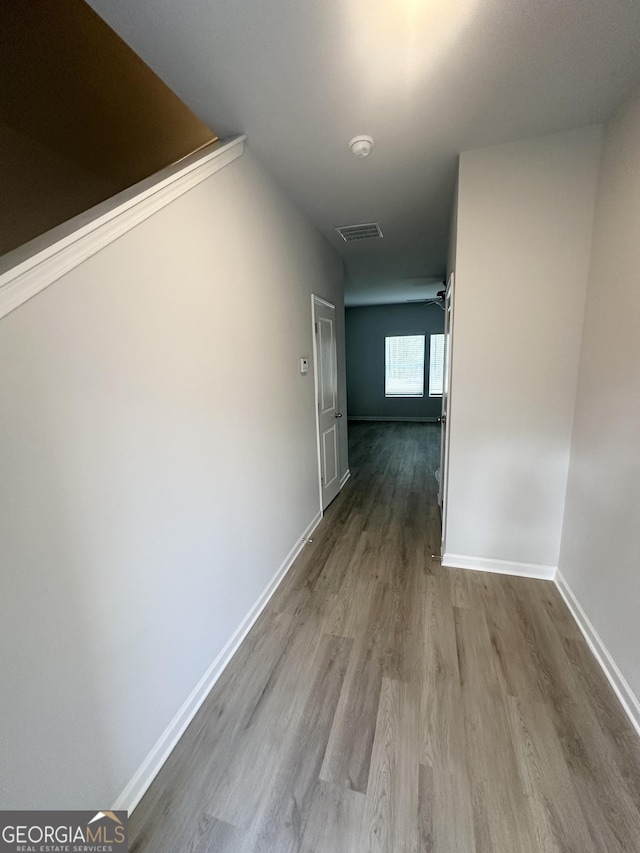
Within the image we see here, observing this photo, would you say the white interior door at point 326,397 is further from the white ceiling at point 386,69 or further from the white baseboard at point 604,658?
the white baseboard at point 604,658

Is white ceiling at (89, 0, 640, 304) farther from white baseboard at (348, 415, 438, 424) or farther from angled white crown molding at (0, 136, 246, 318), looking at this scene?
white baseboard at (348, 415, 438, 424)

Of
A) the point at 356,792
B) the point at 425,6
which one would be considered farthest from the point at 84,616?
the point at 425,6

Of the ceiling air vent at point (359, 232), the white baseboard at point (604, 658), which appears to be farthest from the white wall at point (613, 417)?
the ceiling air vent at point (359, 232)

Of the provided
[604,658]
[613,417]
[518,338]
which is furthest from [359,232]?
[604,658]

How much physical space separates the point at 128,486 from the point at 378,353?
744 cm

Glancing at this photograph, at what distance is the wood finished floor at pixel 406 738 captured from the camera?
108cm

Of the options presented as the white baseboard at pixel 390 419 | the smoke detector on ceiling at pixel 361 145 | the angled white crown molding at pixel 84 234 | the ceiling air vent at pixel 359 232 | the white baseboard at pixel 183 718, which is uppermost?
the ceiling air vent at pixel 359 232

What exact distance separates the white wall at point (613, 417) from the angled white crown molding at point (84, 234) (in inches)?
78.6

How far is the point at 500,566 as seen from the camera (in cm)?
236

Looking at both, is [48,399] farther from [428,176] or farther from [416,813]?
[428,176]

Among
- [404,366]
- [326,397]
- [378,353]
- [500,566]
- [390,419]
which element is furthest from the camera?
[390,419]

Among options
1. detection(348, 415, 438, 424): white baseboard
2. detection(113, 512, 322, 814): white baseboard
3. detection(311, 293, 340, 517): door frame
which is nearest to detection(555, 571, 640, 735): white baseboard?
detection(113, 512, 322, 814): white baseboard

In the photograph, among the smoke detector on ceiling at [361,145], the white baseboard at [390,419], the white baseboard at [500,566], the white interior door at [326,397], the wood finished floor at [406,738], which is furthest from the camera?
the white baseboard at [390,419]

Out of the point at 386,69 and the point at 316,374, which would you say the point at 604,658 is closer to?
the point at 316,374
